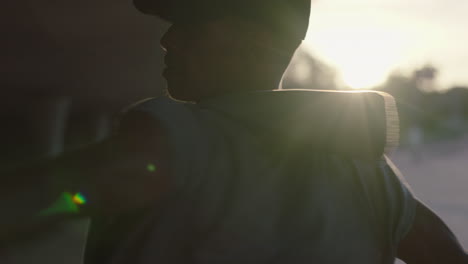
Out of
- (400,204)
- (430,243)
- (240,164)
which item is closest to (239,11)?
(240,164)

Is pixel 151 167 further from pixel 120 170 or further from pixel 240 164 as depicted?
pixel 240 164

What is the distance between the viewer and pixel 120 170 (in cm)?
70

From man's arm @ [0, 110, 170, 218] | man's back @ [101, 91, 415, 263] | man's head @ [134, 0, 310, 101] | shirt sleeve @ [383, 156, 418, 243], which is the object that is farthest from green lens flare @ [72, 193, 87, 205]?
shirt sleeve @ [383, 156, 418, 243]

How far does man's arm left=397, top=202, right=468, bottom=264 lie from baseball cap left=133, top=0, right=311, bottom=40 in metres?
0.58

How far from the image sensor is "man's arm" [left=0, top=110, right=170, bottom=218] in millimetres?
670

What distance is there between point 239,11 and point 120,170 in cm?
45

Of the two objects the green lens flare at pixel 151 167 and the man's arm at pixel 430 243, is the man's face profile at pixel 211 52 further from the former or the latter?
the man's arm at pixel 430 243

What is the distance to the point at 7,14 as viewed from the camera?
22.6ft

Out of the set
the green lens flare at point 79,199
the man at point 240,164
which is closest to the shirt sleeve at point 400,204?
the man at point 240,164

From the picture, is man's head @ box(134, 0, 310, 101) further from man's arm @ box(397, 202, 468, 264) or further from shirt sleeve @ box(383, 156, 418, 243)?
man's arm @ box(397, 202, 468, 264)

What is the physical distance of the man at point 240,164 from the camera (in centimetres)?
73

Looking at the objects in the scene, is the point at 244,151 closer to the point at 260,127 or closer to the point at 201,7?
the point at 260,127

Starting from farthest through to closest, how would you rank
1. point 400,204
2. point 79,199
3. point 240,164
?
point 400,204 → point 240,164 → point 79,199

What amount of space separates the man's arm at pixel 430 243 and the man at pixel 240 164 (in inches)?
2.6
